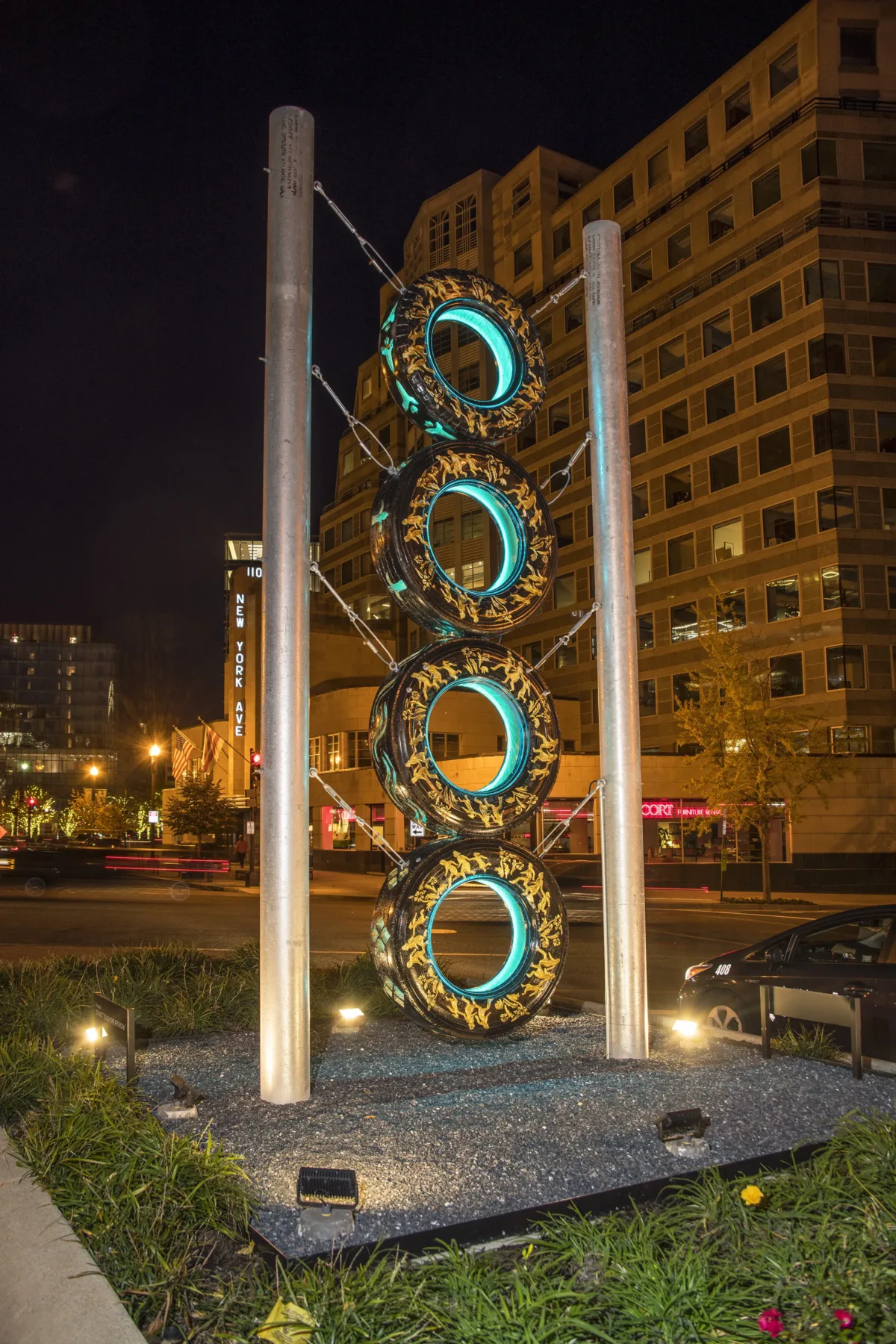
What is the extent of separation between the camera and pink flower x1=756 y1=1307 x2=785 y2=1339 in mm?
3262

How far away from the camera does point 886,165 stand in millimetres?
39906

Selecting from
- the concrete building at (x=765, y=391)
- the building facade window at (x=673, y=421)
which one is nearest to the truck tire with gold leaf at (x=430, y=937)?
the concrete building at (x=765, y=391)

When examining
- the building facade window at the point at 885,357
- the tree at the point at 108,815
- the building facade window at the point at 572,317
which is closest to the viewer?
the building facade window at the point at 885,357

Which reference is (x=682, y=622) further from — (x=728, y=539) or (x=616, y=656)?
(x=616, y=656)

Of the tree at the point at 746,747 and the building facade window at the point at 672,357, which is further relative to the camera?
the building facade window at the point at 672,357

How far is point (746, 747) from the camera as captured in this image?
3114 cm

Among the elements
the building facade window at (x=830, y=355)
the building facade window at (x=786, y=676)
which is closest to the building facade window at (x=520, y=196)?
the building facade window at (x=830, y=355)

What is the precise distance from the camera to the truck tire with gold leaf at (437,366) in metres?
8.03

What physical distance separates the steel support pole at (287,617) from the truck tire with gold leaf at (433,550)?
83 centimetres

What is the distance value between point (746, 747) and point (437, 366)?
2466 cm

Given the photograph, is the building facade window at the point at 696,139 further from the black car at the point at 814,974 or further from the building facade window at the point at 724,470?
the black car at the point at 814,974

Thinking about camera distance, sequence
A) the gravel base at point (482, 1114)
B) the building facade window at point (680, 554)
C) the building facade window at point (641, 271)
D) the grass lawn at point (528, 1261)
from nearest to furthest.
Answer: the grass lawn at point (528, 1261) < the gravel base at point (482, 1114) < the building facade window at point (680, 554) < the building facade window at point (641, 271)

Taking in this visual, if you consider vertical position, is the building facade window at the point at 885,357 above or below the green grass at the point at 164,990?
above

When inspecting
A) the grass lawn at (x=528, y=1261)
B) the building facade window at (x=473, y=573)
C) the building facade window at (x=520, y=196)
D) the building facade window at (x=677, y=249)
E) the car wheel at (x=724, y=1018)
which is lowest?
the car wheel at (x=724, y=1018)
